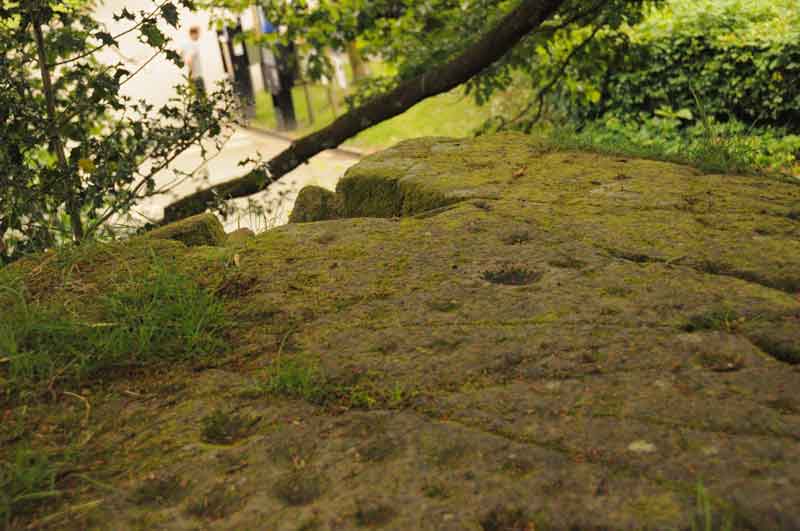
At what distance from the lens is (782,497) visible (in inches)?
54.7

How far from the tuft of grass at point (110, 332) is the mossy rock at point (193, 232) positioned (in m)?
0.57

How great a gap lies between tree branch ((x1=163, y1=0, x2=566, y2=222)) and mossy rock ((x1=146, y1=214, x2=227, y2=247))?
1.66 meters

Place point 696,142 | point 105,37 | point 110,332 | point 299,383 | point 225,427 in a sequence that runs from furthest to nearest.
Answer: point 696,142
point 105,37
point 110,332
point 299,383
point 225,427

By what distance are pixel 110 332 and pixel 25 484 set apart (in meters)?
0.65

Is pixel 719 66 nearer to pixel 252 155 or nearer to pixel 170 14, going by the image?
pixel 170 14

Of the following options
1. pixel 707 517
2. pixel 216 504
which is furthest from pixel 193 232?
pixel 707 517

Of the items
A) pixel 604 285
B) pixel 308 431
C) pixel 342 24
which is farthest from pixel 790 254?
pixel 342 24

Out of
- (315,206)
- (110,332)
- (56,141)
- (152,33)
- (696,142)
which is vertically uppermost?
(152,33)

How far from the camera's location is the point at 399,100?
5.57 m

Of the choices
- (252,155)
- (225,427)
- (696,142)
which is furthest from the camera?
(252,155)

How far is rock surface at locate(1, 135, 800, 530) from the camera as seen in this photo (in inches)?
57.9

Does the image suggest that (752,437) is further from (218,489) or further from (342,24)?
(342,24)

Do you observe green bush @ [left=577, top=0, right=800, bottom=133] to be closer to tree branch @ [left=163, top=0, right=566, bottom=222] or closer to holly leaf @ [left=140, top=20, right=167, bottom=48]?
tree branch @ [left=163, top=0, right=566, bottom=222]

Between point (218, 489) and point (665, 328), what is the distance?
1117mm
